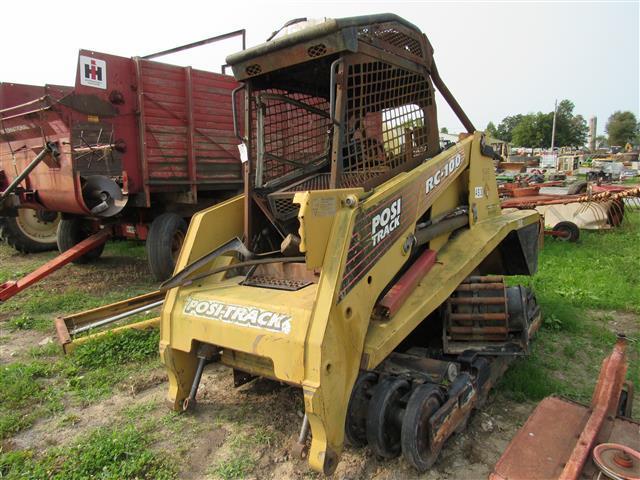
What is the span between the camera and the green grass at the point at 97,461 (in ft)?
8.59

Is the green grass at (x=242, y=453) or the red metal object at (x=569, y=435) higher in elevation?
the red metal object at (x=569, y=435)

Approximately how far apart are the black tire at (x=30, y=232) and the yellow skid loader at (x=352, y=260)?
22.9ft

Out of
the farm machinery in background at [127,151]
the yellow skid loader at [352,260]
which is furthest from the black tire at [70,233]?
the yellow skid loader at [352,260]

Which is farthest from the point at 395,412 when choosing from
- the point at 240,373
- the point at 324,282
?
the point at 240,373

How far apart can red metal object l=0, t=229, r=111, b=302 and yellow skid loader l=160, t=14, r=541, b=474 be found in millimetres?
3238

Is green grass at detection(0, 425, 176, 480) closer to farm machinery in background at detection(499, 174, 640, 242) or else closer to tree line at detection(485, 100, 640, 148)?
farm machinery in background at detection(499, 174, 640, 242)

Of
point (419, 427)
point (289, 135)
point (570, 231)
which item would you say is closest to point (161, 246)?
point (289, 135)

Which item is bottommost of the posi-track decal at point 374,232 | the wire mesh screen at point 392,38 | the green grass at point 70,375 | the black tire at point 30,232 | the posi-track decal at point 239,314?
the green grass at point 70,375

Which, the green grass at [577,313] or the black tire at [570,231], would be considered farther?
the black tire at [570,231]

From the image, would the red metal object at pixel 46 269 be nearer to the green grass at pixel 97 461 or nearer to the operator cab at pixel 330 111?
the green grass at pixel 97 461

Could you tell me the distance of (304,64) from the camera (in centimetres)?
319

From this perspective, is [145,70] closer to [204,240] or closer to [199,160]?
[199,160]

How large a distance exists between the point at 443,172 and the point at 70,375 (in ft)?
10.6

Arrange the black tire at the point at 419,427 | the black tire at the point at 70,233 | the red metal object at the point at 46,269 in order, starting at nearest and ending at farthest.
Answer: the black tire at the point at 419,427 < the red metal object at the point at 46,269 < the black tire at the point at 70,233
